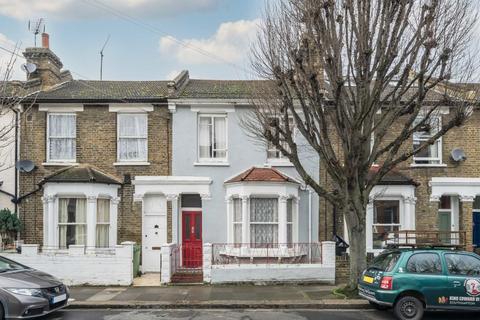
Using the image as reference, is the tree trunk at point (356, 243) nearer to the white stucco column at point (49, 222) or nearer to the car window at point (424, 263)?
the car window at point (424, 263)

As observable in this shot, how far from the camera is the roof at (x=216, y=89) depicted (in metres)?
18.4

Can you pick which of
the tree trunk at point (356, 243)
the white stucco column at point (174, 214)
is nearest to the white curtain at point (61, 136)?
the white stucco column at point (174, 214)

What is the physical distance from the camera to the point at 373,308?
12.9 metres

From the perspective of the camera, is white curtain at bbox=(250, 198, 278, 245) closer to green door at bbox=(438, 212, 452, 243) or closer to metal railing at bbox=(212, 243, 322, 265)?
metal railing at bbox=(212, 243, 322, 265)

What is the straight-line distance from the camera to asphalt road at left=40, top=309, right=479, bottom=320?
1164cm

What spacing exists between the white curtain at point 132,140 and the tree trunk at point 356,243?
813 cm

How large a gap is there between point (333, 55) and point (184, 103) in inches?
275

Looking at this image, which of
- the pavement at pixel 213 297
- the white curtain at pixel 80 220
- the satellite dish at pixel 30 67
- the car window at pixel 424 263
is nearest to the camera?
the car window at pixel 424 263

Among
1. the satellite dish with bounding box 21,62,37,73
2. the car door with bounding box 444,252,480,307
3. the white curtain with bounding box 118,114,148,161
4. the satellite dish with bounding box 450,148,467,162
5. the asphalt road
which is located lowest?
the asphalt road

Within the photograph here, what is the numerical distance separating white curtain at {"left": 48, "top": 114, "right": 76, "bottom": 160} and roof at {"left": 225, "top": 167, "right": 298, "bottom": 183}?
5807 mm

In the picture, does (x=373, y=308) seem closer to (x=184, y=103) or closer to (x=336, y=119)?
(x=336, y=119)

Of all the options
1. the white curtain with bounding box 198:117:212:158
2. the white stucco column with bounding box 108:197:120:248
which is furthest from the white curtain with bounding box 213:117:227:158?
the white stucco column with bounding box 108:197:120:248

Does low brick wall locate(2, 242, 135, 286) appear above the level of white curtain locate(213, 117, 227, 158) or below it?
below

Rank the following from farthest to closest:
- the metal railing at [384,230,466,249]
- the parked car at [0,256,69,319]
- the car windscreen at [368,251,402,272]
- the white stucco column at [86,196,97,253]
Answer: the white stucco column at [86,196,97,253]
the metal railing at [384,230,466,249]
the car windscreen at [368,251,402,272]
the parked car at [0,256,69,319]
